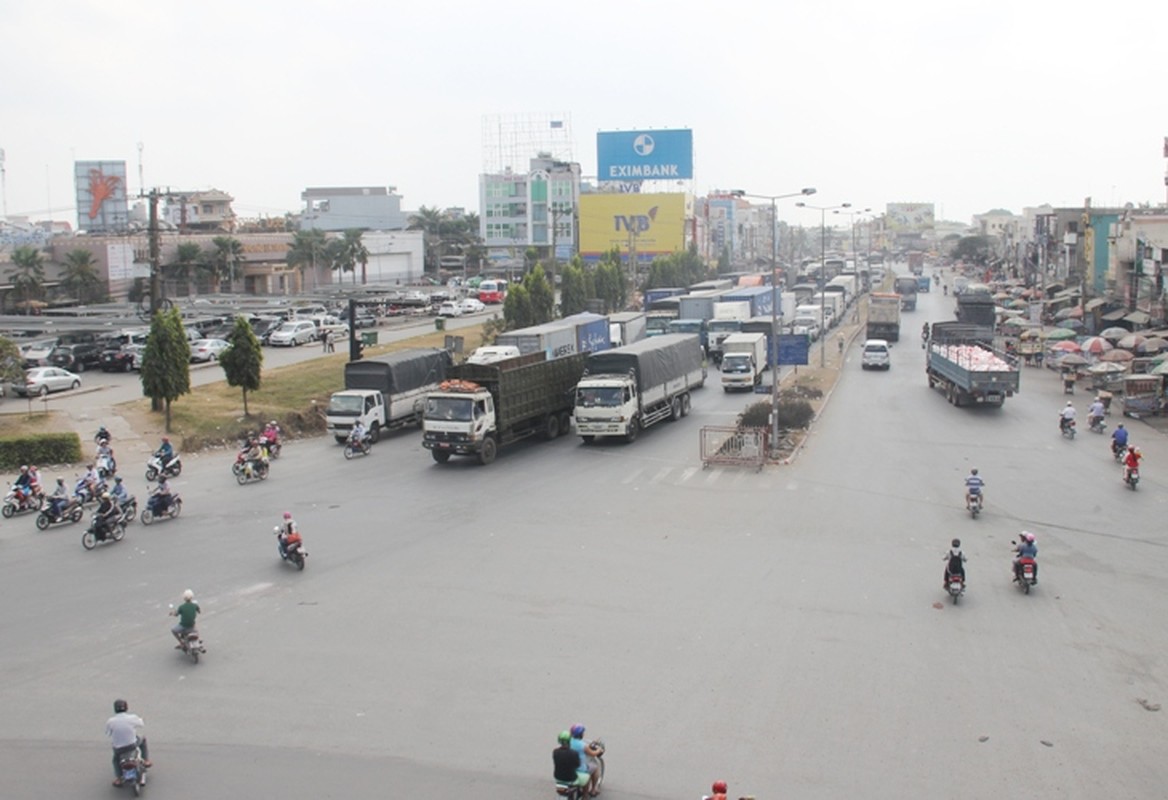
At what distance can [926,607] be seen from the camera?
1773cm

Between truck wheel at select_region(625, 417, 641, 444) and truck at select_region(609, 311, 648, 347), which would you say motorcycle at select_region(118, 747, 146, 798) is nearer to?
truck wheel at select_region(625, 417, 641, 444)

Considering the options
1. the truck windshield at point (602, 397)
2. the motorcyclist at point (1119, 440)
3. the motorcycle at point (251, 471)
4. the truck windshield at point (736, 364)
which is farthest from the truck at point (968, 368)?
the motorcycle at point (251, 471)

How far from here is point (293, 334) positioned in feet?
189

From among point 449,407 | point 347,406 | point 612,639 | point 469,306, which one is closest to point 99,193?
point 469,306

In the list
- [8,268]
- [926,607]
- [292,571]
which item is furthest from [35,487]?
[8,268]

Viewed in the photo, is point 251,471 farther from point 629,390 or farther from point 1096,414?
point 1096,414

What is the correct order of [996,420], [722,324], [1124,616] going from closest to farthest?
1. [1124,616]
2. [996,420]
3. [722,324]

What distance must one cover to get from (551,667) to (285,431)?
887 inches

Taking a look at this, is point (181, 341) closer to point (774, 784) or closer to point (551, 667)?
point (551, 667)

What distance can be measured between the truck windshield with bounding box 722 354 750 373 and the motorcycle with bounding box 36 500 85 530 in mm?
26792

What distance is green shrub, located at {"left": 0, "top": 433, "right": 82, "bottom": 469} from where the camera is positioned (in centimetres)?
2955

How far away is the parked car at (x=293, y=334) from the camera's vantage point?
56.8 metres

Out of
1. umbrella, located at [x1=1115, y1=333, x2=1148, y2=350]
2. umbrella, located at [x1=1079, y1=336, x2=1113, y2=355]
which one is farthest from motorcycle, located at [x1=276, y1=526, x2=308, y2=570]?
umbrella, located at [x1=1115, y1=333, x2=1148, y2=350]

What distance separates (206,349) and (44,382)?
9834 mm
